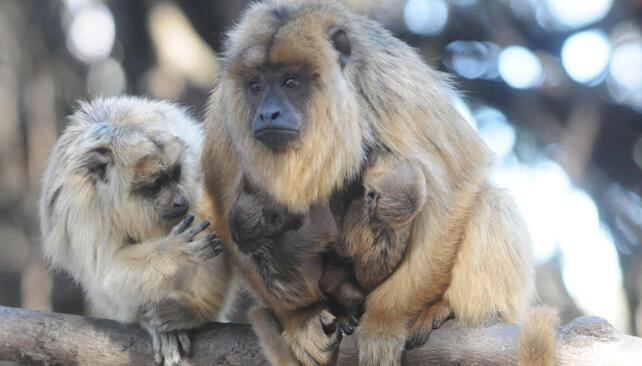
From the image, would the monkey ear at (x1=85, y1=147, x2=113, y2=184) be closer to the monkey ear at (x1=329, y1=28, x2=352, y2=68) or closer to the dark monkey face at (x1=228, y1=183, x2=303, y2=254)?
the dark monkey face at (x1=228, y1=183, x2=303, y2=254)

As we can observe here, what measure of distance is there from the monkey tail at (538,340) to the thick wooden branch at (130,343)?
26 centimetres

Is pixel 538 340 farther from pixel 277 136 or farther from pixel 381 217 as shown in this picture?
pixel 277 136

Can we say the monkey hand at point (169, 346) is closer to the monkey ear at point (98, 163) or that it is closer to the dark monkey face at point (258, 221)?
the dark monkey face at point (258, 221)

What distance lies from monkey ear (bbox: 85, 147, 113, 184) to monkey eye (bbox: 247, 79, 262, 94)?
118cm

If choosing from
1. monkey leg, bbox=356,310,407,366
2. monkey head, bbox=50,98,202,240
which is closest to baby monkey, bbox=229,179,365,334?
monkey leg, bbox=356,310,407,366

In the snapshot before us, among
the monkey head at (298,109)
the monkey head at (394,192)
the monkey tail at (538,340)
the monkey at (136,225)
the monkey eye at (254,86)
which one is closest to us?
the monkey tail at (538,340)

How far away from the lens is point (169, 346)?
16.2 ft

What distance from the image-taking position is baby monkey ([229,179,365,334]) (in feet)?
14.9

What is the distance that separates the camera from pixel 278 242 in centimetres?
461

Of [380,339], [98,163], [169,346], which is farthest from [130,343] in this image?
[380,339]

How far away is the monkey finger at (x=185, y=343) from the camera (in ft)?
16.2

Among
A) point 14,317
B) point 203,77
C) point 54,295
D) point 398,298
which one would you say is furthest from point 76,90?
point 398,298

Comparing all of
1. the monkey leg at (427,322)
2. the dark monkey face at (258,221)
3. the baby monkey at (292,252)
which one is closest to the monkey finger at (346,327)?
the baby monkey at (292,252)

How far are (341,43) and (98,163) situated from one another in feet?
5.42
